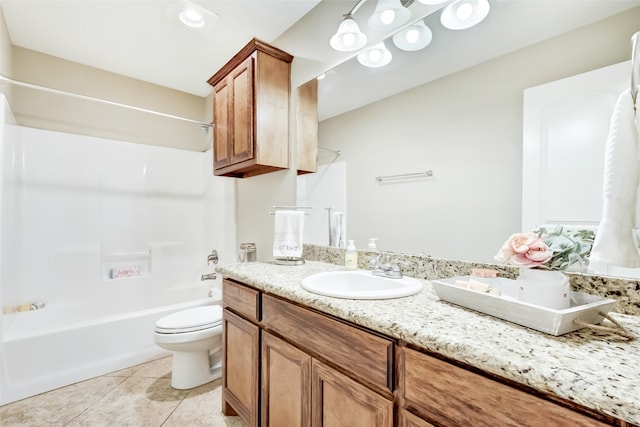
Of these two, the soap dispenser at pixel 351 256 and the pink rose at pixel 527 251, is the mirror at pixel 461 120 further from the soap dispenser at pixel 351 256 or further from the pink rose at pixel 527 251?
the pink rose at pixel 527 251

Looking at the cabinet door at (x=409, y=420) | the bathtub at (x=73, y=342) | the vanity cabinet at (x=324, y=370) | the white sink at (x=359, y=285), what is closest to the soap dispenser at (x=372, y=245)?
the white sink at (x=359, y=285)

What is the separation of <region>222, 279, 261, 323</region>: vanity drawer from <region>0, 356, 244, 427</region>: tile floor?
691 millimetres

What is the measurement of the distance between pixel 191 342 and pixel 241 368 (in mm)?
584

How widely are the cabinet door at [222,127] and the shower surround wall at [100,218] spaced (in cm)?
50

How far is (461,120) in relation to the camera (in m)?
1.17

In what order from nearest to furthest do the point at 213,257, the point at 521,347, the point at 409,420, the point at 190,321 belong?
the point at 521,347, the point at 409,420, the point at 190,321, the point at 213,257

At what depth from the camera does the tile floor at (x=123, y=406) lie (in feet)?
5.18

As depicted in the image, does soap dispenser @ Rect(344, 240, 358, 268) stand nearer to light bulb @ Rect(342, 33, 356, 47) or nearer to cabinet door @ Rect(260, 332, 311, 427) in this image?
cabinet door @ Rect(260, 332, 311, 427)

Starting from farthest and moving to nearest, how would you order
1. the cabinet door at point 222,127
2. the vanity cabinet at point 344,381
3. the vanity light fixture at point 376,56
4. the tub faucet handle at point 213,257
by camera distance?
the tub faucet handle at point 213,257 < the cabinet door at point 222,127 < the vanity light fixture at point 376,56 < the vanity cabinet at point 344,381

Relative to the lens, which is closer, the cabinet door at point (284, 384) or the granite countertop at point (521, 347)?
the granite countertop at point (521, 347)

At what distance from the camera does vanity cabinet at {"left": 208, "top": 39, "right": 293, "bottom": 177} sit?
1800 mm

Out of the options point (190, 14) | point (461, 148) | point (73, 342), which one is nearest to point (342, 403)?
point (461, 148)

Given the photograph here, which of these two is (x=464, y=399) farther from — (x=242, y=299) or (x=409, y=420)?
(x=242, y=299)

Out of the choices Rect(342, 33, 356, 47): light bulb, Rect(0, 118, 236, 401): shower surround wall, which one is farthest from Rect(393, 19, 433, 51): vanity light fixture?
Rect(0, 118, 236, 401): shower surround wall
